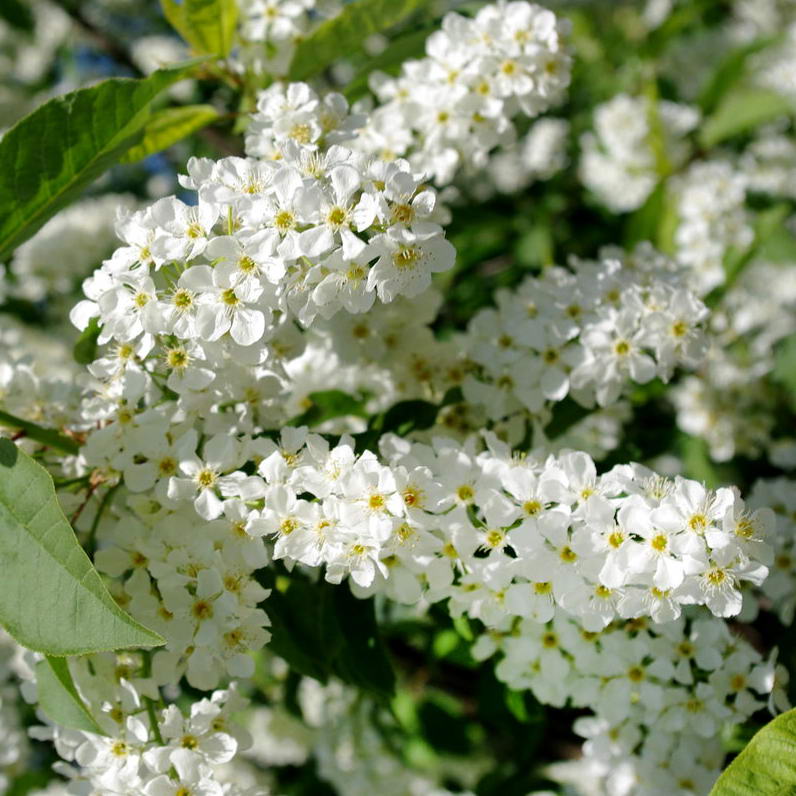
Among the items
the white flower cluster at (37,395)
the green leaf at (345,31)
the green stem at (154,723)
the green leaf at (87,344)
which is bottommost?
the green stem at (154,723)

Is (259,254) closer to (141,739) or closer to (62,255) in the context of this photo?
(141,739)

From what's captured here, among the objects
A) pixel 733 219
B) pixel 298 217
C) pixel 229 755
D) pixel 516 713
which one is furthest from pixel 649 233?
pixel 229 755

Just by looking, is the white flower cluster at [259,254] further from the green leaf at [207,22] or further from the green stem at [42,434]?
the green leaf at [207,22]

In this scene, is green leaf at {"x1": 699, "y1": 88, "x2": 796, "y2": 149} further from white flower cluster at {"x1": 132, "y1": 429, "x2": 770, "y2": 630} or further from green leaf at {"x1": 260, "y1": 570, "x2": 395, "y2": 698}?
green leaf at {"x1": 260, "y1": 570, "x2": 395, "y2": 698}

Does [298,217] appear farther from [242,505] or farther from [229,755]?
[229,755]

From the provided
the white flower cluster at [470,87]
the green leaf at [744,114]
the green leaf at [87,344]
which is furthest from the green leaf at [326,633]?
the green leaf at [744,114]

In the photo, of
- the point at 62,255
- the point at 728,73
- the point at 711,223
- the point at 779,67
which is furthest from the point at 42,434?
the point at 779,67

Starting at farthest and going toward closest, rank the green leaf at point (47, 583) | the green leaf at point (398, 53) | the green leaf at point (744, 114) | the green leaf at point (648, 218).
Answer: the green leaf at point (744, 114) → the green leaf at point (648, 218) → the green leaf at point (398, 53) → the green leaf at point (47, 583)
